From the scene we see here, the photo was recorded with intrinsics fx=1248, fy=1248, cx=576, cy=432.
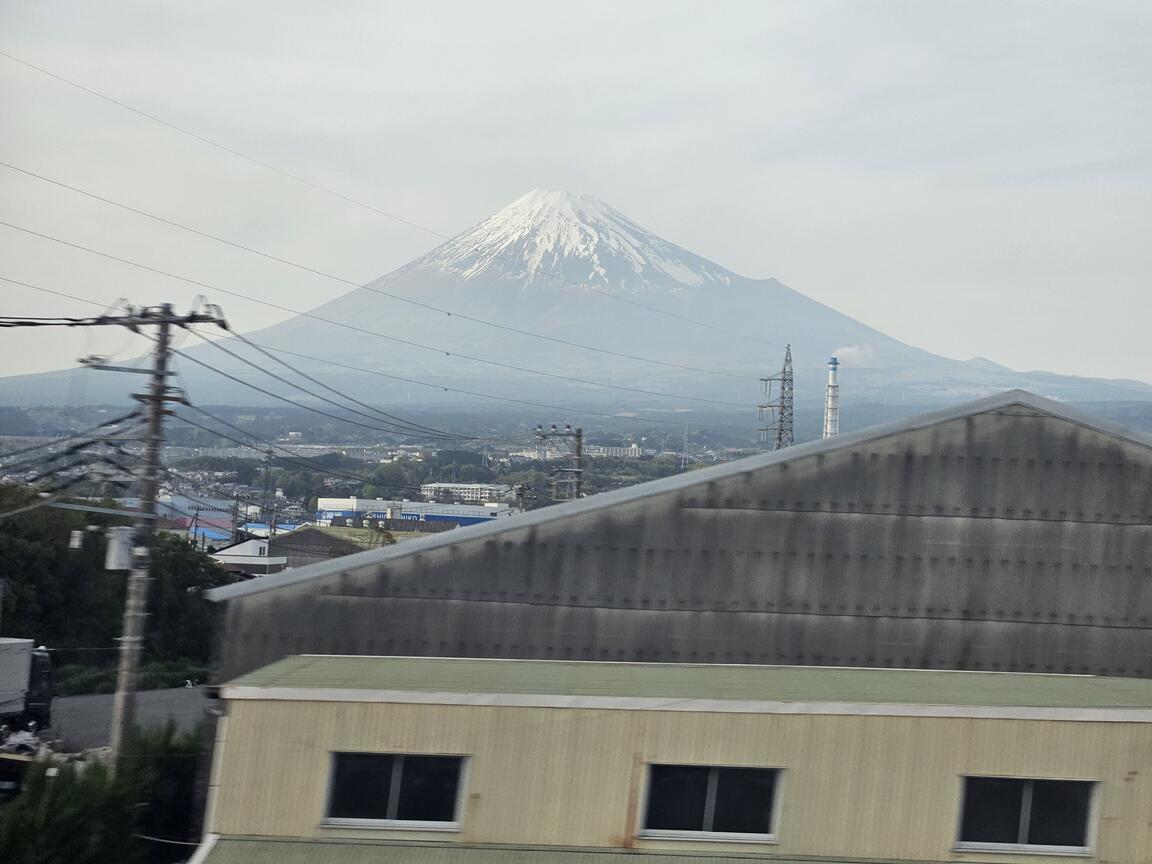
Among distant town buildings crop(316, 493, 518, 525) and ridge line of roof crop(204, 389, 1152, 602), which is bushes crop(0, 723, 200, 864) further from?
distant town buildings crop(316, 493, 518, 525)

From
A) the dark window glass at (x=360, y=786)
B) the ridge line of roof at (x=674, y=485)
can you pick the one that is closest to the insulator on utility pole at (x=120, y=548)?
the ridge line of roof at (x=674, y=485)

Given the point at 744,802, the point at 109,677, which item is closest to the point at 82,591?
the point at 109,677

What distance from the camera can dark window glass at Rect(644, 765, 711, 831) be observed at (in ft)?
36.4

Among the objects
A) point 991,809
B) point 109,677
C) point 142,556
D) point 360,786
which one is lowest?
point 109,677

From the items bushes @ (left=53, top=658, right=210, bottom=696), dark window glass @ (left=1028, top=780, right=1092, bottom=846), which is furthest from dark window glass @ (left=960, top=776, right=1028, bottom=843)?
bushes @ (left=53, top=658, right=210, bottom=696)

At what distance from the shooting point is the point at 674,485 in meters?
13.3

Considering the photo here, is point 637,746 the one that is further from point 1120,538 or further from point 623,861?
point 1120,538

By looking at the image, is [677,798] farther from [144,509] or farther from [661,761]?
[144,509]

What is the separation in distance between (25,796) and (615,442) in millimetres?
164442

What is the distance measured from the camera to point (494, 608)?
13375 millimetres

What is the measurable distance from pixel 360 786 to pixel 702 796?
9.98 feet

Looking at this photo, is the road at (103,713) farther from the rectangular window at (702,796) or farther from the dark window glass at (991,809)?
the dark window glass at (991,809)

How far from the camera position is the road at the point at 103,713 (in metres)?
29.2

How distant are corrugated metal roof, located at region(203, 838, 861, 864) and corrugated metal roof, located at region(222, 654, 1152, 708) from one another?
4.40 feet
